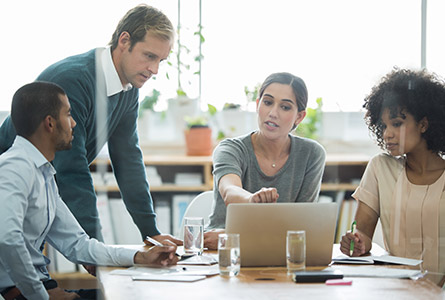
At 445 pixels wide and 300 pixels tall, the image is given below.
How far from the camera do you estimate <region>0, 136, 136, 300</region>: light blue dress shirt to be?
1.41m

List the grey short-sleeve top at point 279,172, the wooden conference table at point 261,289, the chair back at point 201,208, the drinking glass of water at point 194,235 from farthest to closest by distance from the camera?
the chair back at point 201,208 → the grey short-sleeve top at point 279,172 → the drinking glass of water at point 194,235 → the wooden conference table at point 261,289

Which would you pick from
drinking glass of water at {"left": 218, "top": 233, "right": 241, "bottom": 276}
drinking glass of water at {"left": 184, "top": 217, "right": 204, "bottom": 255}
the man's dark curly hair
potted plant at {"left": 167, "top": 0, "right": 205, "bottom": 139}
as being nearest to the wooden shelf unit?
potted plant at {"left": 167, "top": 0, "right": 205, "bottom": 139}

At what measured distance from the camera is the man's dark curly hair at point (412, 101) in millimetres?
1925

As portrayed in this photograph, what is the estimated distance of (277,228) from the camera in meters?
1.43

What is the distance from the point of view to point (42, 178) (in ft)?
5.24

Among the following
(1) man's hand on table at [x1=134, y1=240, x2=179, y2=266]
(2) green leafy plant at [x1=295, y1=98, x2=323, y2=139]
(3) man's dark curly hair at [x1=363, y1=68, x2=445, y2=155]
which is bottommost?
(1) man's hand on table at [x1=134, y1=240, x2=179, y2=266]

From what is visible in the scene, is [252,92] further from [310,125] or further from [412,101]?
[412,101]

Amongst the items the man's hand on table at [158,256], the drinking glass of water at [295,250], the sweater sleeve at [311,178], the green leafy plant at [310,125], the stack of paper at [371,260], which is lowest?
the stack of paper at [371,260]

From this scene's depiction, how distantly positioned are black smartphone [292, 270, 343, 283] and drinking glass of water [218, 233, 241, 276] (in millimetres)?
141

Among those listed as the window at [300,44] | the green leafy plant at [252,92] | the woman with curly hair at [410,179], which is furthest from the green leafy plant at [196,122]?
the woman with curly hair at [410,179]

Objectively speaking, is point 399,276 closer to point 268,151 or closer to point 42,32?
point 268,151

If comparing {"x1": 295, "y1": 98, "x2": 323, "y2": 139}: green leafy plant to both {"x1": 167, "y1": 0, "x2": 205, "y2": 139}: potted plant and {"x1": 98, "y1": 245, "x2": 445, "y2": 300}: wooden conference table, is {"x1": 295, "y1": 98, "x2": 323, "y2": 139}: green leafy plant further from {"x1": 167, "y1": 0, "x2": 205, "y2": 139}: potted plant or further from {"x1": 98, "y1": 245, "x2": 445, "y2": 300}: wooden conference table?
{"x1": 98, "y1": 245, "x2": 445, "y2": 300}: wooden conference table

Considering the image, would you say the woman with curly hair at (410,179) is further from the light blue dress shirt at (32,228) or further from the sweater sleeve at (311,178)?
the light blue dress shirt at (32,228)

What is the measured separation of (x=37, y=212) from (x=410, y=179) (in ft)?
3.85
